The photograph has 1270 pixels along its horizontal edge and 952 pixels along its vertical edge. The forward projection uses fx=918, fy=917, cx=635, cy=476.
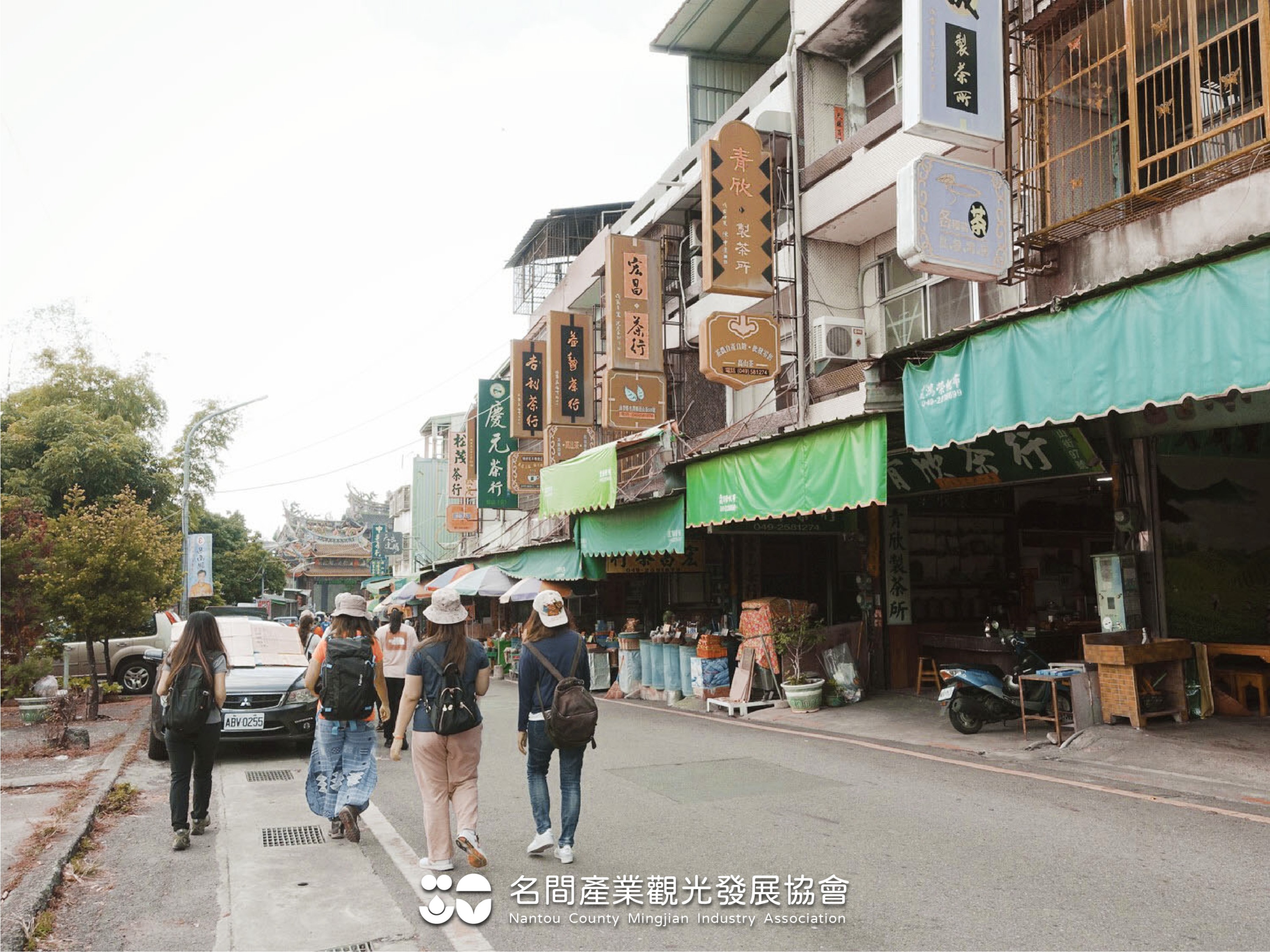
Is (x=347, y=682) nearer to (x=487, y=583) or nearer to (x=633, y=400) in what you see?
(x=633, y=400)

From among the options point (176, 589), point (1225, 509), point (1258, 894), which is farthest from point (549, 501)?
point (1258, 894)

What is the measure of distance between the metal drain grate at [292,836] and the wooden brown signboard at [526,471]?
18.6m

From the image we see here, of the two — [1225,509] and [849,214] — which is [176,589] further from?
[1225,509]

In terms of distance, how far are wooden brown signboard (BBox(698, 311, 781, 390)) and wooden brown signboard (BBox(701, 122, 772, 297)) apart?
1.43 ft

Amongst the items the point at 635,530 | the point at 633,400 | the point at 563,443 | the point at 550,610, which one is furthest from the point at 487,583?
the point at 550,610

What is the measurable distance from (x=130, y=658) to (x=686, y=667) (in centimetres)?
1249

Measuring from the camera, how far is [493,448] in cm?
2758

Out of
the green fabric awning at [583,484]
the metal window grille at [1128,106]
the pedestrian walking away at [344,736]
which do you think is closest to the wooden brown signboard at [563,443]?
the green fabric awning at [583,484]

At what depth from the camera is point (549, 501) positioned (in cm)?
1884

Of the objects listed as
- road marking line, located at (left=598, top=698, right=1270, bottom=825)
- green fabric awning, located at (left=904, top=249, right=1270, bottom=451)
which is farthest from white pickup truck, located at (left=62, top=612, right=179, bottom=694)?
green fabric awning, located at (left=904, top=249, right=1270, bottom=451)

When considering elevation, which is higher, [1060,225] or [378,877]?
[1060,225]

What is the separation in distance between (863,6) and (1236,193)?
25.6 ft

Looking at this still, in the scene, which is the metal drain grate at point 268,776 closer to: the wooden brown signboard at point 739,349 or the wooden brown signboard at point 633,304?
the wooden brown signboard at point 739,349

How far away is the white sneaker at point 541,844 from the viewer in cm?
600
